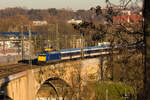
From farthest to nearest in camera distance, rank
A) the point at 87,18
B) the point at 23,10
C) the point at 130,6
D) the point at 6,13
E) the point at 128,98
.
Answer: the point at 23,10 → the point at 6,13 → the point at 128,98 → the point at 87,18 → the point at 130,6

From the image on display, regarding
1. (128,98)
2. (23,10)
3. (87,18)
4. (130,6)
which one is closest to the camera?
(130,6)

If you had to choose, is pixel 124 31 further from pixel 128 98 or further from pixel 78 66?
pixel 78 66

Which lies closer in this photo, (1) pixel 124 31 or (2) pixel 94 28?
(1) pixel 124 31

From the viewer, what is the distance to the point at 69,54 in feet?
71.6

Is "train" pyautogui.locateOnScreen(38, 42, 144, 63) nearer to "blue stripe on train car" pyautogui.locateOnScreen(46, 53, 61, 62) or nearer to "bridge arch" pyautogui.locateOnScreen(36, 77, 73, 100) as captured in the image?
"blue stripe on train car" pyautogui.locateOnScreen(46, 53, 61, 62)

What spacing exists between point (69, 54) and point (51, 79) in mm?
3324

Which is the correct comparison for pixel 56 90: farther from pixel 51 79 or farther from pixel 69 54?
pixel 69 54

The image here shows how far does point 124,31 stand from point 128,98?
1401cm

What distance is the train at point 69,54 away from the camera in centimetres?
1952

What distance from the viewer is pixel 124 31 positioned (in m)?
3.62

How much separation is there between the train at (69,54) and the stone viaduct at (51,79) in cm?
133

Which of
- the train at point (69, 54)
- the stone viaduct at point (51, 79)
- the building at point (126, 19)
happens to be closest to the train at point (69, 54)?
the train at point (69, 54)

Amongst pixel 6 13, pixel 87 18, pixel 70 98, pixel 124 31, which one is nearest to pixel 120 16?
pixel 124 31

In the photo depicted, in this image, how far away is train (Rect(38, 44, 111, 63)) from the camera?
64.0 feet
